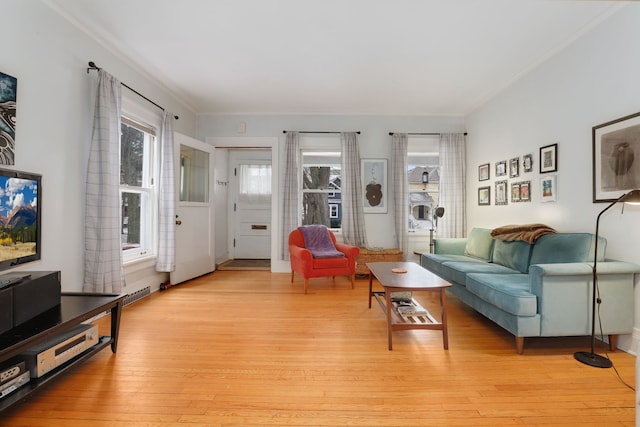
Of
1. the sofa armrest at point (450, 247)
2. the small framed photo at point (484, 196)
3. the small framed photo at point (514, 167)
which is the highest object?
the small framed photo at point (514, 167)

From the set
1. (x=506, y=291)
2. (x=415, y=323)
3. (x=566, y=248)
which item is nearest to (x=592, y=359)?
(x=506, y=291)

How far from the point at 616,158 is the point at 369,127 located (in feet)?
9.94

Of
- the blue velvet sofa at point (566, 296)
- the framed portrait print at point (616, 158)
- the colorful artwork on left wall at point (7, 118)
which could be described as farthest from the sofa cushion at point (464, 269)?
the colorful artwork on left wall at point (7, 118)

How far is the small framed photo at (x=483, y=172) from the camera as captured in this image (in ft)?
13.1

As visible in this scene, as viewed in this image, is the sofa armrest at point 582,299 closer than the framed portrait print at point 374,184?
Yes

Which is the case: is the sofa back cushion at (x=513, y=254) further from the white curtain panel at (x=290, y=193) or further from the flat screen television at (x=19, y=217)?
the flat screen television at (x=19, y=217)

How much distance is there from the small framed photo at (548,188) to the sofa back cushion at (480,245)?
0.70 metres

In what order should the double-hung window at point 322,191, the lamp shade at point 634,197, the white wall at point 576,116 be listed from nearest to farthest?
the lamp shade at point 634,197 < the white wall at point 576,116 < the double-hung window at point 322,191

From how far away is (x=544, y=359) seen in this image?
2.02 meters

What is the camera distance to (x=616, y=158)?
2230 mm

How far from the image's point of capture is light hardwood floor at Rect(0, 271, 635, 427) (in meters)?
1.45

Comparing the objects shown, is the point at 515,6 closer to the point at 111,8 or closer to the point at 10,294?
the point at 111,8

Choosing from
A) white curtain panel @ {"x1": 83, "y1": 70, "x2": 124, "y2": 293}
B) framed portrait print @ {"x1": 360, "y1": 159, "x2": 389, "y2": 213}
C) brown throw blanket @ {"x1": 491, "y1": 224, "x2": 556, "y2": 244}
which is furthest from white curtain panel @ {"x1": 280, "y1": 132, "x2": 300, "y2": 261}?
brown throw blanket @ {"x1": 491, "y1": 224, "x2": 556, "y2": 244}

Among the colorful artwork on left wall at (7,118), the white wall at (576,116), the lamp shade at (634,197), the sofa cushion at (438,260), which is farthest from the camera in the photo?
the sofa cushion at (438,260)
